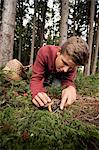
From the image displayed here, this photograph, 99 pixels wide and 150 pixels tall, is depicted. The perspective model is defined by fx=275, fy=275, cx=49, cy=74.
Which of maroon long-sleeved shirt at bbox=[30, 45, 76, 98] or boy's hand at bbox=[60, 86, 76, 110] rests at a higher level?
maroon long-sleeved shirt at bbox=[30, 45, 76, 98]

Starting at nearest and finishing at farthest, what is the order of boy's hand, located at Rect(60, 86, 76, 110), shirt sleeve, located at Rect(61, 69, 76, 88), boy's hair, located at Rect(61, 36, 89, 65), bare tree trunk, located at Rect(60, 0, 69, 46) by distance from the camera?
boy's hair, located at Rect(61, 36, 89, 65), boy's hand, located at Rect(60, 86, 76, 110), shirt sleeve, located at Rect(61, 69, 76, 88), bare tree trunk, located at Rect(60, 0, 69, 46)

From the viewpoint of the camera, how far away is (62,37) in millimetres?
7102

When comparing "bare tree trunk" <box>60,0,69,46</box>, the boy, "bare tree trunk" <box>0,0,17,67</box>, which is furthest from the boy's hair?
"bare tree trunk" <box>60,0,69,46</box>

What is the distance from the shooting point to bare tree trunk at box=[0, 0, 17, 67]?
6.01 meters

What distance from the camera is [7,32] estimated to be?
600 cm

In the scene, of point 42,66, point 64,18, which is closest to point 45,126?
point 42,66

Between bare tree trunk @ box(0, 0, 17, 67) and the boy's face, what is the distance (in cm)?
358

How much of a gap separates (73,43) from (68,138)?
80 cm

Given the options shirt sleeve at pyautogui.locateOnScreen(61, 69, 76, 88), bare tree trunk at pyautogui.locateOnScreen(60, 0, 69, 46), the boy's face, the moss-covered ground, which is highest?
bare tree trunk at pyautogui.locateOnScreen(60, 0, 69, 46)

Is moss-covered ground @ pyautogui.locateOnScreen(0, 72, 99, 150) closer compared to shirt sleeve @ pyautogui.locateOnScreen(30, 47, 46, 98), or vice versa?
moss-covered ground @ pyautogui.locateOnScreen(0, 72, 99, 150)

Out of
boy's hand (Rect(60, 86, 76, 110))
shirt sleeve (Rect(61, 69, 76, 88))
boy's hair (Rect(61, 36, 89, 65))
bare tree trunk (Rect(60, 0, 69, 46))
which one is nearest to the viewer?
boy's hair (Rect(61, 36, 89, 65))

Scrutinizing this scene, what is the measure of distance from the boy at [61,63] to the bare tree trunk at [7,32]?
3263mm

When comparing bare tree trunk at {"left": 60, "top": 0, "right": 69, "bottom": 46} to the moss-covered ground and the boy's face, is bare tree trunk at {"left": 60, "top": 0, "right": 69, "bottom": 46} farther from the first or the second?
the boy's face

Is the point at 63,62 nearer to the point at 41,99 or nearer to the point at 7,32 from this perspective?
the point at 41,99
